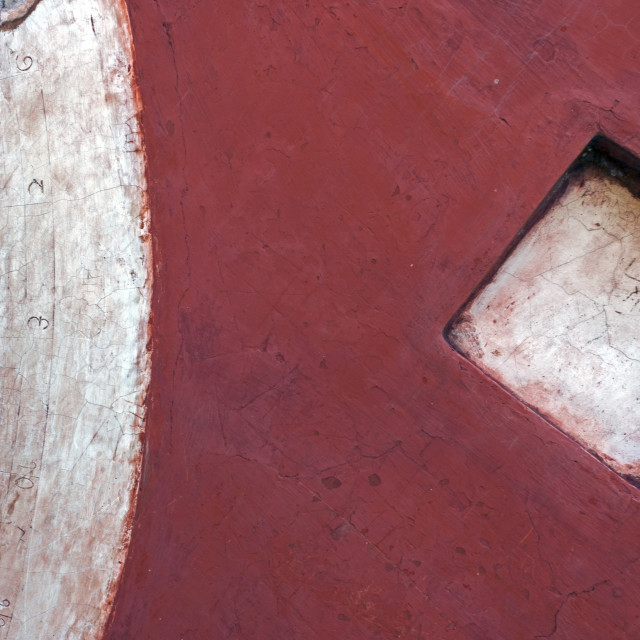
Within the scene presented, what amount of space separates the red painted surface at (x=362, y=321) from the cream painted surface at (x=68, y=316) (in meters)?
0.22

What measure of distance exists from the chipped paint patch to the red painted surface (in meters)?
0.30

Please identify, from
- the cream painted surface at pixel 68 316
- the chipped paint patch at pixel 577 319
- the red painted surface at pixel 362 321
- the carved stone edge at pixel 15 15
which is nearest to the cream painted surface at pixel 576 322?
the chipped paint patch at pixel 577 319

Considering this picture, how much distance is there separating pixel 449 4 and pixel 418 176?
82cm

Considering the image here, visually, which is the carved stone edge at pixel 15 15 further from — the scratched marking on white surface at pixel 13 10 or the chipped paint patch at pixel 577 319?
the chipped paint patch at pixel 577 319

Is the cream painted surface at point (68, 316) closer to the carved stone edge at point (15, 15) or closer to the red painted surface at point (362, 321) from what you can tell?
the carved stone edge at point (15, 15)

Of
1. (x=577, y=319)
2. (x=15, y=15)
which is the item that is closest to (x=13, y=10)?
(x=15, y=15)

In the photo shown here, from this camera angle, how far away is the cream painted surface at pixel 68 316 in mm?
2760

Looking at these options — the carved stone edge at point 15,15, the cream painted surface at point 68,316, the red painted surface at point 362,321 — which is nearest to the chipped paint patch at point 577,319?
the red painted surface at point 362,321

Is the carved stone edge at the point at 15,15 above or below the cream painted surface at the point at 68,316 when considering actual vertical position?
above

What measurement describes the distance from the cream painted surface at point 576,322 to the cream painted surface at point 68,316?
1885 mm

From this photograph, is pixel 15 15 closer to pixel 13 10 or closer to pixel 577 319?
pixel 13 10

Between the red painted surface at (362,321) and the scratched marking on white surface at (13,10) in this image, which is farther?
the scratched marking on white surface at (13,10)

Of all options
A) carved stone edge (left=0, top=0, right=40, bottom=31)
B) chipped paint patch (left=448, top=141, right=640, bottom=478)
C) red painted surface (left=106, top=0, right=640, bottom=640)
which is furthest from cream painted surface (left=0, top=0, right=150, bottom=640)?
chipped paint patch (left=448, top=141, right=640, bottom=478)

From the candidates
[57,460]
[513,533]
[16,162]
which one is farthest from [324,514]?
[16,162]
